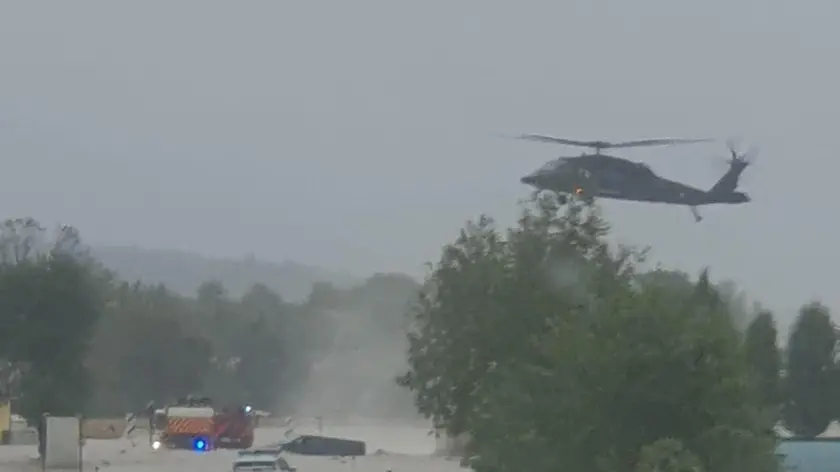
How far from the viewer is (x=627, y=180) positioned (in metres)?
50.6

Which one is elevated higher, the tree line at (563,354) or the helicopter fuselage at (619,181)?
the helicopter fuselage at (619,181)

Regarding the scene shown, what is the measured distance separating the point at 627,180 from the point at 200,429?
25203mm

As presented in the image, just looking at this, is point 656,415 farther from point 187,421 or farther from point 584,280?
point 187,421

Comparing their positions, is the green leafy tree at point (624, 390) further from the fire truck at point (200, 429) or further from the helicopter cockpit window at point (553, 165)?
the fire truck at point (200, 429)

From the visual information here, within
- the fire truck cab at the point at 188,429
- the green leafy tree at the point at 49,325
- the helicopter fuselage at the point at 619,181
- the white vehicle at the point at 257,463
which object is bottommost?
the white vehicle at the point at 257,463

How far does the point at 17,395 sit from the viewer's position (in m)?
60.1

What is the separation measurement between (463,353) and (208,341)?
75.3 m

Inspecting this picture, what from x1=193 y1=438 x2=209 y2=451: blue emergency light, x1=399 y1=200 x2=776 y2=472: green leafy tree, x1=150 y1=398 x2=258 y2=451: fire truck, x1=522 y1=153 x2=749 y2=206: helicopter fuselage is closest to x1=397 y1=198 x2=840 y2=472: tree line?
x1=399 y1=200 x2=776 y2=472: green leafy tree

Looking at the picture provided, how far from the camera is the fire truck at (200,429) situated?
67.5 metres

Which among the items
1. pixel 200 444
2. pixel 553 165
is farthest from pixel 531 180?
pixel 200 444

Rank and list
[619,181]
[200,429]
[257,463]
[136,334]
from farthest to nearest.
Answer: [136,334]
[200,429]
[619,181]
[257,463]

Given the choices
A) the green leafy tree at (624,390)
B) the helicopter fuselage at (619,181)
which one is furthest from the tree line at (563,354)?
the helicopter fuselage at (619,181)

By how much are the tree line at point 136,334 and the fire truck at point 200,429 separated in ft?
10.5

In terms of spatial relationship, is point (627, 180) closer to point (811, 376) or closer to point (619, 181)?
point (619, 181)
